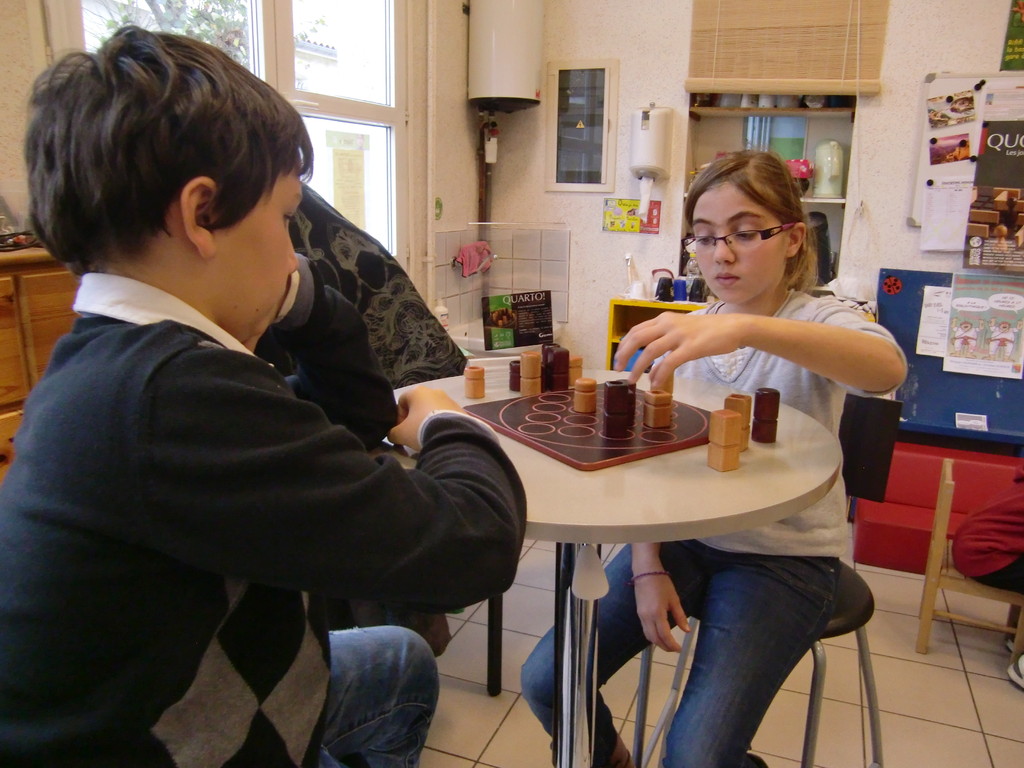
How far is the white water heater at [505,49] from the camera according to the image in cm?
321

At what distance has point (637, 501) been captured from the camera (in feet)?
2.94

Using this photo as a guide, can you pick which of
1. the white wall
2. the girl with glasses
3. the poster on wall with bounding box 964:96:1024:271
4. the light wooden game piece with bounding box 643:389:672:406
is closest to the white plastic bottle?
the white wall

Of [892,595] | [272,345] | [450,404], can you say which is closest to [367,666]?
[450,404]

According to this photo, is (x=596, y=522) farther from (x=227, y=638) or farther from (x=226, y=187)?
(x=226, y=187)

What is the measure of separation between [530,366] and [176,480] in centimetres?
82

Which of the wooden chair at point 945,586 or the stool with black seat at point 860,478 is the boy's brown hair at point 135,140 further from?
the wooden chair at point 945,586

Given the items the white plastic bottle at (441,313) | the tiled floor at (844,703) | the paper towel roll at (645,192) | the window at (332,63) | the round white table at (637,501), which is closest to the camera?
the round white table at (637,501)

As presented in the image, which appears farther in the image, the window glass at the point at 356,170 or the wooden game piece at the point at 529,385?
the window glass at the point at 356,170

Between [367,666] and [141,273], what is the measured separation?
0.65m

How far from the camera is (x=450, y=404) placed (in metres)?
0.98

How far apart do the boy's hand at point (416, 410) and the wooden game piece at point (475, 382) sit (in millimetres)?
274

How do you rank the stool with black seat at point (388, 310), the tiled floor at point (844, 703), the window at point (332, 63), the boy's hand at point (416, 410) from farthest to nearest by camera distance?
the window at point (332, 63) < the stool with black seat at point (388, 310) < the tiled floor at point (844, 703) < the boy's hand at point (416, 410)

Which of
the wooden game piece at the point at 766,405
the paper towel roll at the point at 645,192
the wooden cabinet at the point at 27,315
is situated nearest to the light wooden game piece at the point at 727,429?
the wooden game piece at the point at 766,405

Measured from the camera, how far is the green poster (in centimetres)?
284
